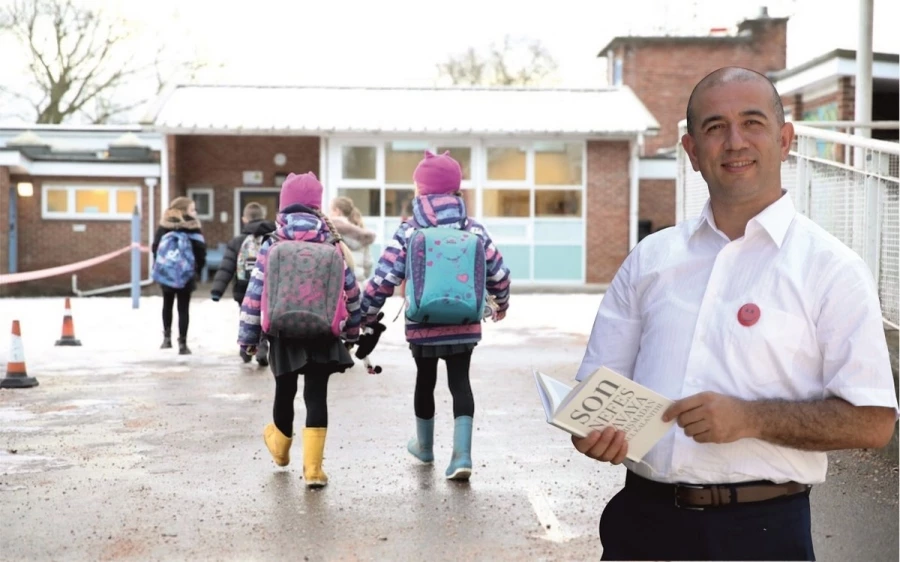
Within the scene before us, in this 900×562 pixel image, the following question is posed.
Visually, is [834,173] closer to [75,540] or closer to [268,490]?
[268,490]

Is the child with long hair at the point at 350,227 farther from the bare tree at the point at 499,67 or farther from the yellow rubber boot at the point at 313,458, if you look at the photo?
the bare tree at the point at 499,67

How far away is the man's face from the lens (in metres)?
3.04

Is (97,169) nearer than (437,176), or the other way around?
(437,176)

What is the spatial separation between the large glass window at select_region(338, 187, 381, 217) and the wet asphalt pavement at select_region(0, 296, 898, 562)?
68.4 feet

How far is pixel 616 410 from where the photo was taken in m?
2.92

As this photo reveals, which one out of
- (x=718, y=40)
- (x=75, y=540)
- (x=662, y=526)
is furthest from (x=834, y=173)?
(x=718, y=40)

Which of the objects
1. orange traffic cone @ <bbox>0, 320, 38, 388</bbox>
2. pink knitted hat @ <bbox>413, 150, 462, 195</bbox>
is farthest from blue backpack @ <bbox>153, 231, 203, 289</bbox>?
pink knitted hat @ <bbox>413, 150, 462, 195</bbox>

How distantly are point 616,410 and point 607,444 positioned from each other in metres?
0.09

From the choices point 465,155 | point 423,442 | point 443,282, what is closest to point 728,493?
point 443,282

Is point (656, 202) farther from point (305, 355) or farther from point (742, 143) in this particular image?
point (742, 143)

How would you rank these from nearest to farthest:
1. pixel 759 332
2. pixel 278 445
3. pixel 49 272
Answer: pixel 759 332, pixel 278 445, pixel 49 272

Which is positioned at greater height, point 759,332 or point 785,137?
point 785,137

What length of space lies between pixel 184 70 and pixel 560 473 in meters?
43.4

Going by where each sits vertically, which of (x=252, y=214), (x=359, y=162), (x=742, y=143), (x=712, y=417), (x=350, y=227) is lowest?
(x=712, y=417)
